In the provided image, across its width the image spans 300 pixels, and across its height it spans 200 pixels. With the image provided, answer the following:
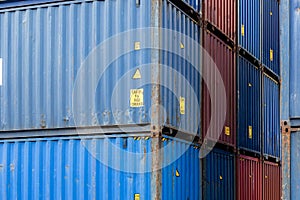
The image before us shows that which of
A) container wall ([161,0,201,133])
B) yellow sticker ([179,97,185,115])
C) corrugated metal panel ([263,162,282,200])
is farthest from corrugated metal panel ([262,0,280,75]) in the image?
yellow sticker ([179,97,185,115])

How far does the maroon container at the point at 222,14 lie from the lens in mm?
14240

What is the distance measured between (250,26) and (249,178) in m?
3.67

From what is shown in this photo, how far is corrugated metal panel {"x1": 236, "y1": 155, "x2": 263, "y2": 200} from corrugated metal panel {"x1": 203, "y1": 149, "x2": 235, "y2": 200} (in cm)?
37

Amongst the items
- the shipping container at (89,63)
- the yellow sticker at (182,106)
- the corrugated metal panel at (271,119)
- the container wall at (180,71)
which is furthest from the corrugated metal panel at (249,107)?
the yellow sticker at (182,106)

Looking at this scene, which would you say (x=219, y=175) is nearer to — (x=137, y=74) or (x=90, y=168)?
(x=90, y=168)

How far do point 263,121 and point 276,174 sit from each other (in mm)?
1740

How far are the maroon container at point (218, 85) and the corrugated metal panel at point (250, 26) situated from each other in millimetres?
1025

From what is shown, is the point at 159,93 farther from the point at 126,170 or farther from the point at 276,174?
the point at 276,174

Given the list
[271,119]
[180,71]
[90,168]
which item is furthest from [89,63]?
[271,119]

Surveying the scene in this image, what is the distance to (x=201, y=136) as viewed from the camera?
13352mm

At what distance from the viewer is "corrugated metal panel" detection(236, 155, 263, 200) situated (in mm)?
15909

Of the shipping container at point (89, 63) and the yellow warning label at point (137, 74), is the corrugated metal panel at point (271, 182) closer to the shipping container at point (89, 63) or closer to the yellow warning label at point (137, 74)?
the shipping container at point (89, 63)

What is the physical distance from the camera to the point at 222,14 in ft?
50.2

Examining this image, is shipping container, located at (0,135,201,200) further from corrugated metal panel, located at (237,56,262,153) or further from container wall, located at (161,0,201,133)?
corrugated metal panel, located at (237,56,262,153)
